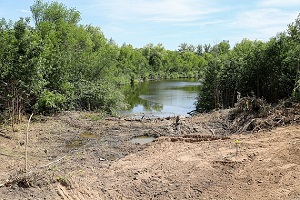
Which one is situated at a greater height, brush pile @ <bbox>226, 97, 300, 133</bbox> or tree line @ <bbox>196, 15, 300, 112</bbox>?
tree line @ <bbox>196, 15, 300, 112</bbox>

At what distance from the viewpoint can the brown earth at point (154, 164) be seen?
7328 millimetres

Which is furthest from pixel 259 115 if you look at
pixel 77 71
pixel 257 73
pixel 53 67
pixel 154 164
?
pixel 77 71

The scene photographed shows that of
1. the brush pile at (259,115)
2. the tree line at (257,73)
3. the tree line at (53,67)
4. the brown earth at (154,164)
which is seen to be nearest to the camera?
the brown earth at (154,164)

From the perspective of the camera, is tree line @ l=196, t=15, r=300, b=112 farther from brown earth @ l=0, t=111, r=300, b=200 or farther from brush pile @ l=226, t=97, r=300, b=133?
brown earth @ l=0, t=111, r=300, b=200

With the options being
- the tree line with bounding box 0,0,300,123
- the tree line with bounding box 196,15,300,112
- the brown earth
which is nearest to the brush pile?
the brown earth

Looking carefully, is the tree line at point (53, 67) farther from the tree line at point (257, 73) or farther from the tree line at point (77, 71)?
the tree line at point (257, 73)

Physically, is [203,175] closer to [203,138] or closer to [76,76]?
[203,138]

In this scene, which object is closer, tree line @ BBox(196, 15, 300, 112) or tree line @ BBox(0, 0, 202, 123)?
tree line @ BBox(0, 0, 202, 123)

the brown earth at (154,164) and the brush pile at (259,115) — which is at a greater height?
the brush pile at (259,115)

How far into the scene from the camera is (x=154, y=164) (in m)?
9.45

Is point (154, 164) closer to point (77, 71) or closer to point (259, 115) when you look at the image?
point (259, 115)

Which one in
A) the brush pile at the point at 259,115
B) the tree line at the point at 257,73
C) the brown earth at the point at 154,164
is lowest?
the brown earth at the point at 154,164

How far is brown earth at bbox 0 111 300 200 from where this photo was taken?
24.0 ft

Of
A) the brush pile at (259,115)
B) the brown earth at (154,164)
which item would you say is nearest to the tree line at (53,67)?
the brown earth at (154,164)
